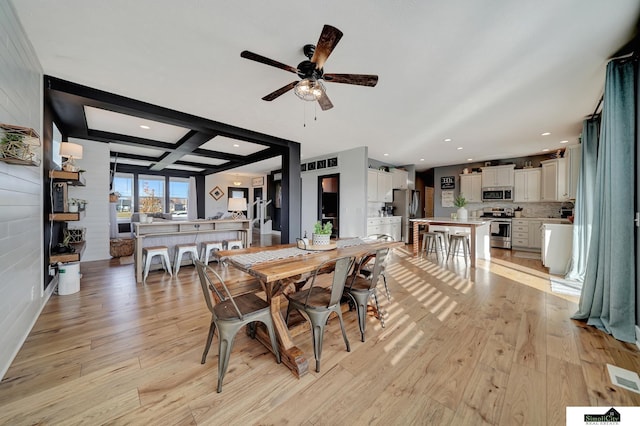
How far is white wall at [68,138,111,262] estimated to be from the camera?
496cm

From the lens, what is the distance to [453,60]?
2289mm

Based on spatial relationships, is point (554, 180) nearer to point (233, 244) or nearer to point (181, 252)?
point (233, 244)

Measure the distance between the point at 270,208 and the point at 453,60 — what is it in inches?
343

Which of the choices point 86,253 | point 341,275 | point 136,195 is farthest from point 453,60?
point 136,195

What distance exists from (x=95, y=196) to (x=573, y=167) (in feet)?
30.4

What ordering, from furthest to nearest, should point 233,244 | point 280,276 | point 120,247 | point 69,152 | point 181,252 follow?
point 120,247 → point 233,244 → point 181,252 → point 69,152 → point 280,276

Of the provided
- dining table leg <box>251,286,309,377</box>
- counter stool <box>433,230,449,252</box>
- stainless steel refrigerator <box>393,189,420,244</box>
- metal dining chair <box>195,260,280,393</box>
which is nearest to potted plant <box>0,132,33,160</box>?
metal dining chair <box>195,260,280,393</box>

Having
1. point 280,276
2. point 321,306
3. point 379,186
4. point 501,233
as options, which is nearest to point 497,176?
point 501,233

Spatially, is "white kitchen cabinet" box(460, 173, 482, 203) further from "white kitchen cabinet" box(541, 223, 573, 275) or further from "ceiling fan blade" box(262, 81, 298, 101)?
"ceiling fan blade" box(262, 81, 298, 101)

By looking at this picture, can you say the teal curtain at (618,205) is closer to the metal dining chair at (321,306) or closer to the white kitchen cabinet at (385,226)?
the metal dining chair at (321,306)

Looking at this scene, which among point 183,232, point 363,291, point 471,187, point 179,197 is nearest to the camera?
point 363,291

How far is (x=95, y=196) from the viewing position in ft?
16.6

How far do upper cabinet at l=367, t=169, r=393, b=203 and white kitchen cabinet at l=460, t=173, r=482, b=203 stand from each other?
7.63 feet

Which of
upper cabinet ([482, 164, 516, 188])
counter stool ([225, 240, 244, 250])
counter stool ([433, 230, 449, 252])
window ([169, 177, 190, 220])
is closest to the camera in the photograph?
counter stool ([225, 240, 244, 250])
